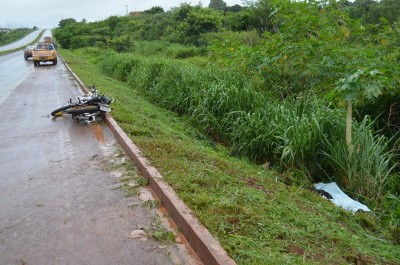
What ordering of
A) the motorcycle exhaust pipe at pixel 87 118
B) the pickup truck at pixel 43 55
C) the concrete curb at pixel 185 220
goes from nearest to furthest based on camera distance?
the concrete curb at pixel 185 220
the motorcycle exhaust pipe at pixel 87 118
the pickup truck at pixel 43 55

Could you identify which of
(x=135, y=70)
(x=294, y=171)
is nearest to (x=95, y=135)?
(x=294, y=171)

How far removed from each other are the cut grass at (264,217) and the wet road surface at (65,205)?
1.99 feet

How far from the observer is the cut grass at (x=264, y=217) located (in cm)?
319

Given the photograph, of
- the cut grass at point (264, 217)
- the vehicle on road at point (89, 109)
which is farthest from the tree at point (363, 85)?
the vehicle on road at point (89, 109)

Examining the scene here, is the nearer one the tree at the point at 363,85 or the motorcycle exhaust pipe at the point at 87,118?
the tree at the point at 363,85

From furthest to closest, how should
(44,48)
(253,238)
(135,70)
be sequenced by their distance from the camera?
(44,48) → (135,70) → (253,238)

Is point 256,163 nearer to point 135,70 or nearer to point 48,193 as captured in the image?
point 48,193

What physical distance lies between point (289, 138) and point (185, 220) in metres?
3.23

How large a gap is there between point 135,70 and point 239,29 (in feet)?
59.0

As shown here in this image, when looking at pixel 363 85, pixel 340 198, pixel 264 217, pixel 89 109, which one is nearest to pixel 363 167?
pixel 340 198

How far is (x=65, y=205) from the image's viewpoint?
4.22 metres

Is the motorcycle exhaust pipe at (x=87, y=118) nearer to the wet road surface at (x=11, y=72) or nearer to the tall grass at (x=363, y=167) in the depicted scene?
the tall grass at (x=363, y=167)

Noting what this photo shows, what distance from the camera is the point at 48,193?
4.57m

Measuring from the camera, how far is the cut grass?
3.19 meters
